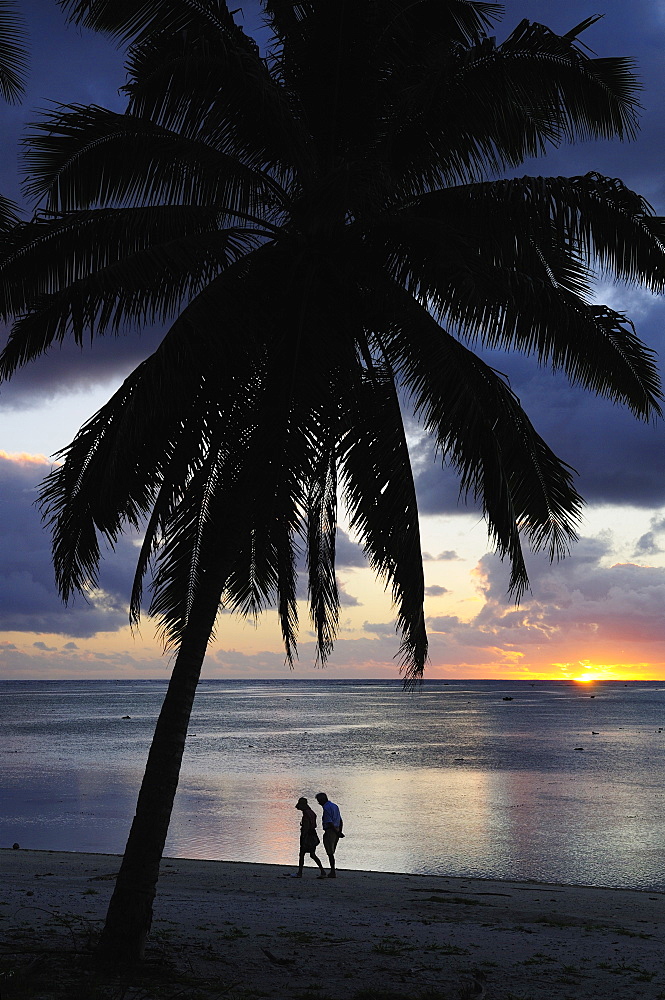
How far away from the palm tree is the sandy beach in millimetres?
814

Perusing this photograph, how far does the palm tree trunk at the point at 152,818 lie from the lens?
23.0 feet

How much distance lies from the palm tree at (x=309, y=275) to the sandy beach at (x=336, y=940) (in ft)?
2.67

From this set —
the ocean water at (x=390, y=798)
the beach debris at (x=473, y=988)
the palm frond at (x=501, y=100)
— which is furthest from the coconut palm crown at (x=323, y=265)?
the ocean water at (x=390, y=798)

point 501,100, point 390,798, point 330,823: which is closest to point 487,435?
point 501,100

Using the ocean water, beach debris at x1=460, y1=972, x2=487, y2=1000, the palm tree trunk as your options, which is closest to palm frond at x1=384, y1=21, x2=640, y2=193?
the palm tree trunk

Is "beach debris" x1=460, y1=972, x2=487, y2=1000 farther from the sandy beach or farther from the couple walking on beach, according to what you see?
the couple walking on beach

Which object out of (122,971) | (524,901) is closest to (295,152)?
(122,971)

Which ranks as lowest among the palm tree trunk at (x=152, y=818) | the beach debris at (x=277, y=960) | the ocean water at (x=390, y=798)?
the ocean water at (x=390, y=798)

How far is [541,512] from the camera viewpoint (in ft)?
25.6

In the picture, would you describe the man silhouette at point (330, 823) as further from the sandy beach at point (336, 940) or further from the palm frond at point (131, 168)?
the palm frond at point (131, 168)

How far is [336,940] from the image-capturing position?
9031 millimetres

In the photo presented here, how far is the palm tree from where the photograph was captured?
7078 mm

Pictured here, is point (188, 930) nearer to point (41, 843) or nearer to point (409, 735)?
point (41, 843)

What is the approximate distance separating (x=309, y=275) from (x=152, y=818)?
477cm
